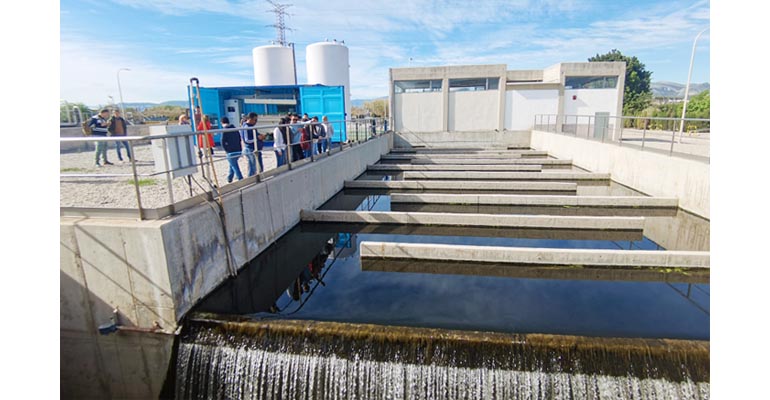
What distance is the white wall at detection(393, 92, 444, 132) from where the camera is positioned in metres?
24.1

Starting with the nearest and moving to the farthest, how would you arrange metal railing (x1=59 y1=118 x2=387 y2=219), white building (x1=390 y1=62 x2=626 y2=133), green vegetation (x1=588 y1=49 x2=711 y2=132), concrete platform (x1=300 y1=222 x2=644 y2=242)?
metal railing (x1=59 y1=118 x2=387 y2=219)
concrete platform (x1=300 y1=222 x2=644 y2=242)
white building (x1=390 y1=62 x2=626 y2=133)
green vegetation (x1=588 y1=49 x2=711 y2=132)

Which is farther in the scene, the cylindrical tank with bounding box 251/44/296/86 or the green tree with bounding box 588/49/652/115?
the green tree with bounding box 588/49/652/115

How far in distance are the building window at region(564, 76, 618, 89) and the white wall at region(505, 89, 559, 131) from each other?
3.18 ft

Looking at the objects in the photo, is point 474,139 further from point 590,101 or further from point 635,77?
point 635,77

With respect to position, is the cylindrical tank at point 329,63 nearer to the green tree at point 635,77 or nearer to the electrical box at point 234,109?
the electrical box at point 234,109

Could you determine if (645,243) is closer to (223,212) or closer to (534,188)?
(534,188)

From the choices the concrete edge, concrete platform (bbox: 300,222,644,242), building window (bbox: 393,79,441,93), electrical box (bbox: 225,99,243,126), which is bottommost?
concrete platform (bbox: 300,222,644,242)

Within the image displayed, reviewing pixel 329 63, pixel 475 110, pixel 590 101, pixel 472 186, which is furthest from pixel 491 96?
pixel 472 186

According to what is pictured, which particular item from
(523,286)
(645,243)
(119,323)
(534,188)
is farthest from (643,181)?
(119,323)

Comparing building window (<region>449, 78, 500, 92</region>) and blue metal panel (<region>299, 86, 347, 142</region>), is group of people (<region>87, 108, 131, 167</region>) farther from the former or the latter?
building window (<region>449, 78, 500, 92</region>)

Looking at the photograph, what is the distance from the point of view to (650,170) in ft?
37.7

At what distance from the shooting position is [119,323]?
16.5ft

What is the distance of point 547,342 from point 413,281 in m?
2.48

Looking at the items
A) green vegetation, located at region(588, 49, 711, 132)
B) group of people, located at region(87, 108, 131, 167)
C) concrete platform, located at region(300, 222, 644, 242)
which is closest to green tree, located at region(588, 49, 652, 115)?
green vegetation, located at region(588, 49, 711, 132)
